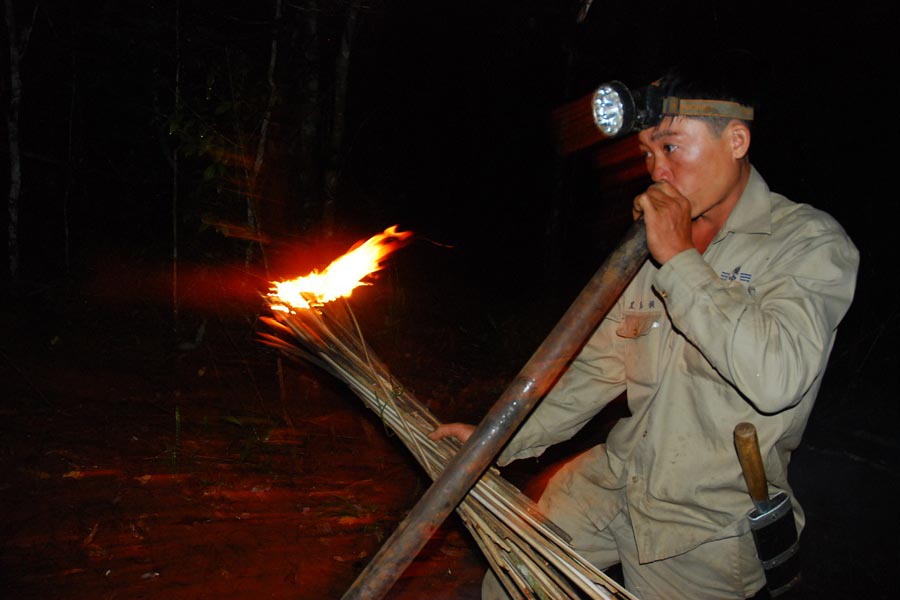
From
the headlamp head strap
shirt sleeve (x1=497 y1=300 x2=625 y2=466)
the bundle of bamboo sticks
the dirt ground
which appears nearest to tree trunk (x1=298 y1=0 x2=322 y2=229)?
the dirt ground

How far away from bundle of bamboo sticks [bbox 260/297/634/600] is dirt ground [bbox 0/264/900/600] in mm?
1782

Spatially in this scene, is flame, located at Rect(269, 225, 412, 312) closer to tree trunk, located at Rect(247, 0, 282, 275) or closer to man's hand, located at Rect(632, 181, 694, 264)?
man's hand, located at Rect(632, 181, 694, 264)

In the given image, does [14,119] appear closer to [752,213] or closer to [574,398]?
[574,398]

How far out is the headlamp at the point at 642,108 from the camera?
6.46 ft

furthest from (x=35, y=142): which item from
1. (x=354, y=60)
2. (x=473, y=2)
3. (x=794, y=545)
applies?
(x=794, y=545)

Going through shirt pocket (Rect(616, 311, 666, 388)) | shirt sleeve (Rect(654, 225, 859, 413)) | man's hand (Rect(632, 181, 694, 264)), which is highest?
man's hand (Rect(632, 181, 694, 264))

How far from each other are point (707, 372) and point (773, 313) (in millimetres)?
349

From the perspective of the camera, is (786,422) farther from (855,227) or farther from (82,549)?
(855,227)

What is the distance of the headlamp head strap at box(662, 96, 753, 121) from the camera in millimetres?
1996

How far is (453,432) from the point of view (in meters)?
2.33

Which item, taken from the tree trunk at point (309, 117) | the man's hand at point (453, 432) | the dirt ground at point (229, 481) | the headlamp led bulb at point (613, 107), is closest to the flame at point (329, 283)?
the man's hand at point (453, 432)

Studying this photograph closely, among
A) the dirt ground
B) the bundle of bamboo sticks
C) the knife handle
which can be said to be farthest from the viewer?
the dirt ground

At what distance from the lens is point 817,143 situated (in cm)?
926

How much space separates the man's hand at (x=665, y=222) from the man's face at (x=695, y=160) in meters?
0.17
